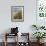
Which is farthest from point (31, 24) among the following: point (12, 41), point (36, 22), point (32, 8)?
point (12, 41)

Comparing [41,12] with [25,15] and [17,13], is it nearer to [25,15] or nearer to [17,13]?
[25,15]

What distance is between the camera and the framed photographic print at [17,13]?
292 inches

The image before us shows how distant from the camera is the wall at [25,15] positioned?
7391 mm

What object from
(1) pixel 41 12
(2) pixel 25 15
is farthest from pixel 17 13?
(1) pixel 41 12

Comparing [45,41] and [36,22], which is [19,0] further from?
[45,41]

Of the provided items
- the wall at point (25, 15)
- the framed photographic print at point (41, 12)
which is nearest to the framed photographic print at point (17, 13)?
the wall at point (25, 15)

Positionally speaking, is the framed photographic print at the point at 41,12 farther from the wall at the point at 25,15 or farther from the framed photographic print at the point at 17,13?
the framed photographic print at the point at 17,13

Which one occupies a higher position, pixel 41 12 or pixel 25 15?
pixel 41 12

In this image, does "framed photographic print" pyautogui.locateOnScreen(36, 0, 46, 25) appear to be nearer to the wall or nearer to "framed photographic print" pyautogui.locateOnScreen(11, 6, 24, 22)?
the wall

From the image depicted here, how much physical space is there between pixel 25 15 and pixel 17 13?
38cm

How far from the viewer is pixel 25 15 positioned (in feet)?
24.4

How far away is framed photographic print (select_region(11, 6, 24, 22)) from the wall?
0.45 feet

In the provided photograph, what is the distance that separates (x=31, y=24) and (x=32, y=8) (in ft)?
2.42

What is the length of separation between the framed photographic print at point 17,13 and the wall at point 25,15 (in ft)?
0.45
